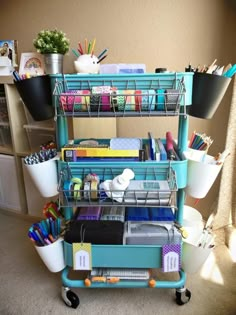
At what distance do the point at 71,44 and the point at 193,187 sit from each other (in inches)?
41.9

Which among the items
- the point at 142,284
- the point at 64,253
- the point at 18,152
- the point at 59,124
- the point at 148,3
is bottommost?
the point at 142,284

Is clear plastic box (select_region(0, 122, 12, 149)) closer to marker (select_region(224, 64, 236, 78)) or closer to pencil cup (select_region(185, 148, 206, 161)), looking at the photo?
pencil cup (select_region(185, 148, 206, 161))

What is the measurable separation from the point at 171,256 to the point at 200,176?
0.31 metres

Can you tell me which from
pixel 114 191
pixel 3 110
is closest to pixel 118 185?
pixel 114 191

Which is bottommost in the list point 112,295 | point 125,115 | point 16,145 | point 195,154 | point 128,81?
point 112,295

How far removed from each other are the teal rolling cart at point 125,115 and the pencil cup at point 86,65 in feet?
0.98

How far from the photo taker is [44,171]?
980 mm

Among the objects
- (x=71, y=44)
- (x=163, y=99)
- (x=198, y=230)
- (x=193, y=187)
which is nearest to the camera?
(x=163, y=99)

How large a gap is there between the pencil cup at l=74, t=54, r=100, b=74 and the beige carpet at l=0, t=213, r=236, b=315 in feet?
3.18

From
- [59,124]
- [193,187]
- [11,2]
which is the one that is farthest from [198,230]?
[11,2]

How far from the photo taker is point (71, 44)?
1522 millimetres

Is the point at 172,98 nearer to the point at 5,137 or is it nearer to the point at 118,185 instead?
the point at 118,185

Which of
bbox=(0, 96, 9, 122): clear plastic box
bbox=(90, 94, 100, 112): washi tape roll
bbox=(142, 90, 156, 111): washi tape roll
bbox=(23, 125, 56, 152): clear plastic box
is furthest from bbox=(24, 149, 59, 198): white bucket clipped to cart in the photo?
bbox=(0, 96, 9, 122): clear plastic box

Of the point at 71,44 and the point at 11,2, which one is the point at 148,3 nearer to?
the point at 71,44
